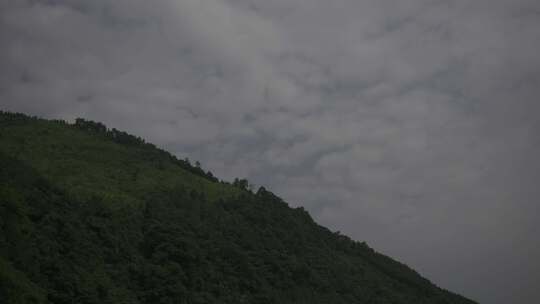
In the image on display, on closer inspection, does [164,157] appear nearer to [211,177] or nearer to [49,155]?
[211,177]

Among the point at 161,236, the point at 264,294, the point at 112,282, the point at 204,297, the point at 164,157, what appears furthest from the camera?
the point at 164,157

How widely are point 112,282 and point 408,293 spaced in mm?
48524

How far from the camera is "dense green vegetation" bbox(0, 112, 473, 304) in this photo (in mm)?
30812

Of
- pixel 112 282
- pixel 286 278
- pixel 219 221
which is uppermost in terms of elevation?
pixel 219 221

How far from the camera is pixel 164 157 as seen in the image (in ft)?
254

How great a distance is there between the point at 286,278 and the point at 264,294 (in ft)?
21.2

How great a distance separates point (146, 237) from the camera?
146 feet

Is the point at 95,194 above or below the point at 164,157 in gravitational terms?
below

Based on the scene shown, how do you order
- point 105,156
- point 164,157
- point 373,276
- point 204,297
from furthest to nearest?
point 164,157 → point 373,276 → point 105,156 → point 204,297

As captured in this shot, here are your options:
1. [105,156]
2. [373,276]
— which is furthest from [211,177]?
[373,276]

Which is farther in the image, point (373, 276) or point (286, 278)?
point (373, 276)

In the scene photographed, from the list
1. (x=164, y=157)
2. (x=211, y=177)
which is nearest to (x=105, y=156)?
(x=164, y=157)

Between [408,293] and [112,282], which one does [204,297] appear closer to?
[112,282]

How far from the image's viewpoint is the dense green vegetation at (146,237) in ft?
101
